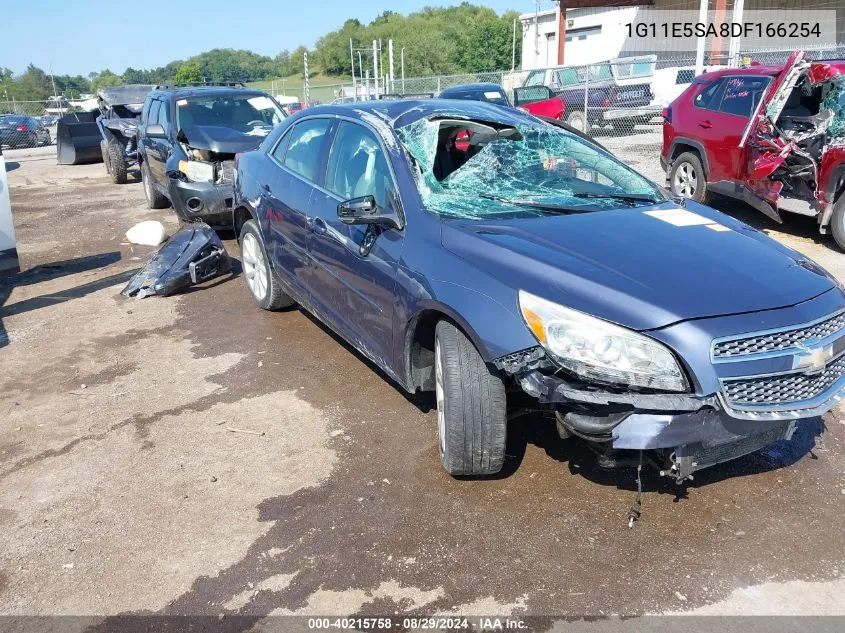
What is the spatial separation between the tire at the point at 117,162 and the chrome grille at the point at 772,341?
554 inches

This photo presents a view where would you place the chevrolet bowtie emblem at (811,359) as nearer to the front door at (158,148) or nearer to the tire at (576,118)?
the front door at (158,148)

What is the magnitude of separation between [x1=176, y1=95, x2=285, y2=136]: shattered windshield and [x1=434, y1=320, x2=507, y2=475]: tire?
675 centimetres

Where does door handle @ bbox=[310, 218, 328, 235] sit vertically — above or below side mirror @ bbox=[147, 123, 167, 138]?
below

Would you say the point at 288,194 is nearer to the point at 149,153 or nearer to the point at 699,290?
the point at 699,290

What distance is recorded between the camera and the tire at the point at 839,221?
7207 millimetres

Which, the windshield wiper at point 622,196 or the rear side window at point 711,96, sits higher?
the rear side window at point 711,96

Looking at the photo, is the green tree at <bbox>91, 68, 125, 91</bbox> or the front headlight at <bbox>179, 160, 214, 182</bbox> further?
the green tree at <bbox>91, 68, 125, 91</bbox>

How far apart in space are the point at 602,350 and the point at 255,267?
387 centimetres

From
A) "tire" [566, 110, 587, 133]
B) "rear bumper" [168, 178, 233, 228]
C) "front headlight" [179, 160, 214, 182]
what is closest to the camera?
"rear bumper" [168, 178, 233, 228]

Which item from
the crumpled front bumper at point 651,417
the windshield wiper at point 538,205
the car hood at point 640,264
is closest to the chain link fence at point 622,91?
the windshield wiper at point 538,205

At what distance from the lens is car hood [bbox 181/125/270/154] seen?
8234 millimetres

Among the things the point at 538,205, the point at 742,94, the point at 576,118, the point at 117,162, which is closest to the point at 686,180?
the point at 742,94

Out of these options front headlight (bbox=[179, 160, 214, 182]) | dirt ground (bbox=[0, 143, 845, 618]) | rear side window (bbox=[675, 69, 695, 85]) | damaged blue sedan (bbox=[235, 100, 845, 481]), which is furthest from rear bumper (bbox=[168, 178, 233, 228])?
rear side window (bbox=[675, 69, 695, 85])

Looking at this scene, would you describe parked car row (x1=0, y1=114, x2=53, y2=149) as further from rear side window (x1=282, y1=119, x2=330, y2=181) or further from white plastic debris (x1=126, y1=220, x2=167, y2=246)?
rear side window (x1=282, y1=119, x2=330, y2=181)
